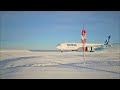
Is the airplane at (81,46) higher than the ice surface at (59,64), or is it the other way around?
the airplane at (81,46)

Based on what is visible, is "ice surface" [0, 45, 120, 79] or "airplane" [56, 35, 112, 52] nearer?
"ice surface" [0, 45, 120, 79]

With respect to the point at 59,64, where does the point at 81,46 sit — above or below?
above

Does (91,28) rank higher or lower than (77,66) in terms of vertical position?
higher

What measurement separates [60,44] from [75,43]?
0.83 ft

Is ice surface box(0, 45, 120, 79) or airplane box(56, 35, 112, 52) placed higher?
airplane box(56, 35, 112, 52)

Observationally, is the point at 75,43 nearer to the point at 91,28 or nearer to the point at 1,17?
the point at 91,28

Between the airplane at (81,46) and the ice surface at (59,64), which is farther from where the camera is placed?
the airplane at (81,46)
